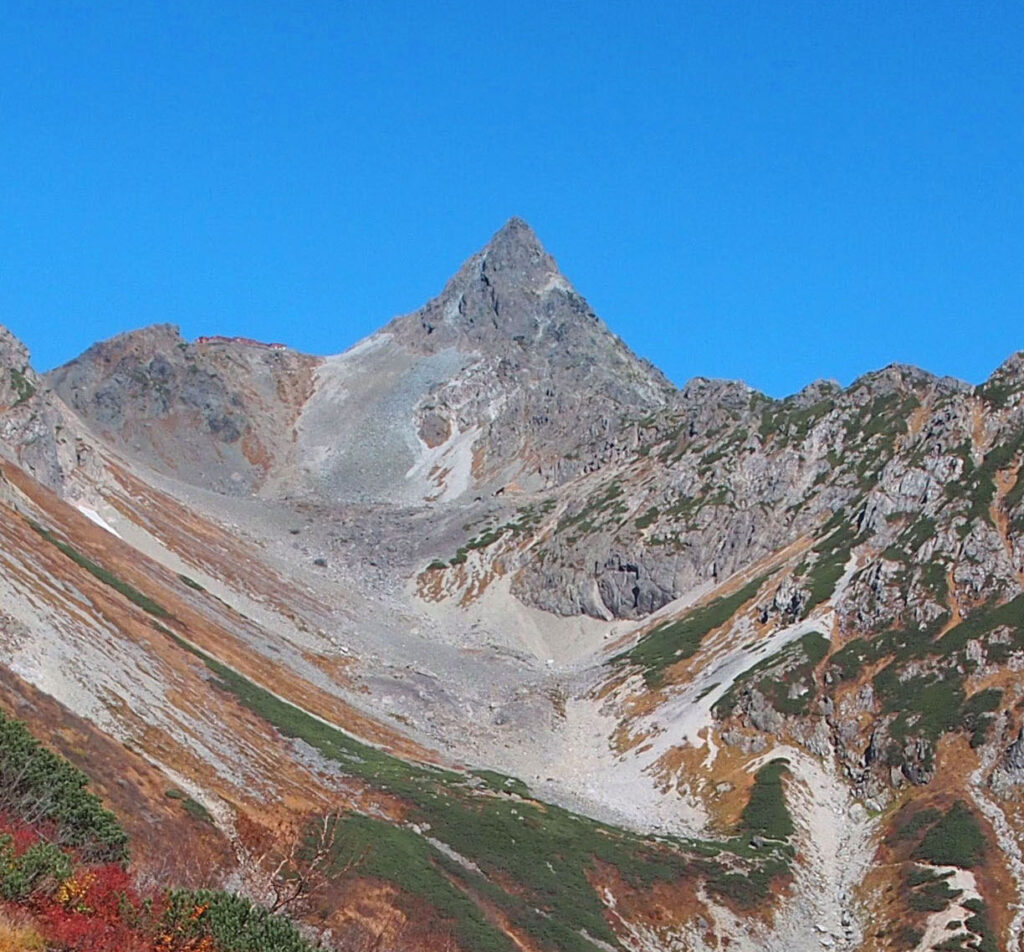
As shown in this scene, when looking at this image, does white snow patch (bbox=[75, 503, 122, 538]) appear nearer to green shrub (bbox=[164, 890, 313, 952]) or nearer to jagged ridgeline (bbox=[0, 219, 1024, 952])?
jagged ridgeline (bbox=[0, 219, 1024, 952])

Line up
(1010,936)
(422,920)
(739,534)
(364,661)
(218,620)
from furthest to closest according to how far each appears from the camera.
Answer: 1. (739,534)
2. (364,661)
3. (218,620)
4. (1010,936)
5. (422,920)

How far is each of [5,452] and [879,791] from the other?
291ft

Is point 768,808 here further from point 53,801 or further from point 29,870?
point 29,870

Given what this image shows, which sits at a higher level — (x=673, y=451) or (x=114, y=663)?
(x=673, y=451)

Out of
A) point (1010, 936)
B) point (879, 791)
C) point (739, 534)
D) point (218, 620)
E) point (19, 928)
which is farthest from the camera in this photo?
point (739, 534)

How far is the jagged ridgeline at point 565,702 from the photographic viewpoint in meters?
48.3

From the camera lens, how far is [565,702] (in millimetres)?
112500

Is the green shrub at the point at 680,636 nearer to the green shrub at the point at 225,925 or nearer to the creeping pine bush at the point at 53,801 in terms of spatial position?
the creeping pine bush at the point at 53,801

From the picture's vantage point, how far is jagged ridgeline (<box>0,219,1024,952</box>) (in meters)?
48.3

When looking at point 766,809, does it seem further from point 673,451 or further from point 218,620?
point 673,451

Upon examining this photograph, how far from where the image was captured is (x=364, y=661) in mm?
110438

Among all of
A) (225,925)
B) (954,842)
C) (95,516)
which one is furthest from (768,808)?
(95,516)

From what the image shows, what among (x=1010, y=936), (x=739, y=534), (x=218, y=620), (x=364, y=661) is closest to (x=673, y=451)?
(x=739, y=534)

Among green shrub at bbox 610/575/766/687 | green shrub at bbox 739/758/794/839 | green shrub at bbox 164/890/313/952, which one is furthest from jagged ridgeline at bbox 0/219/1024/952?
green shrub at bbox 610/575/766/687
